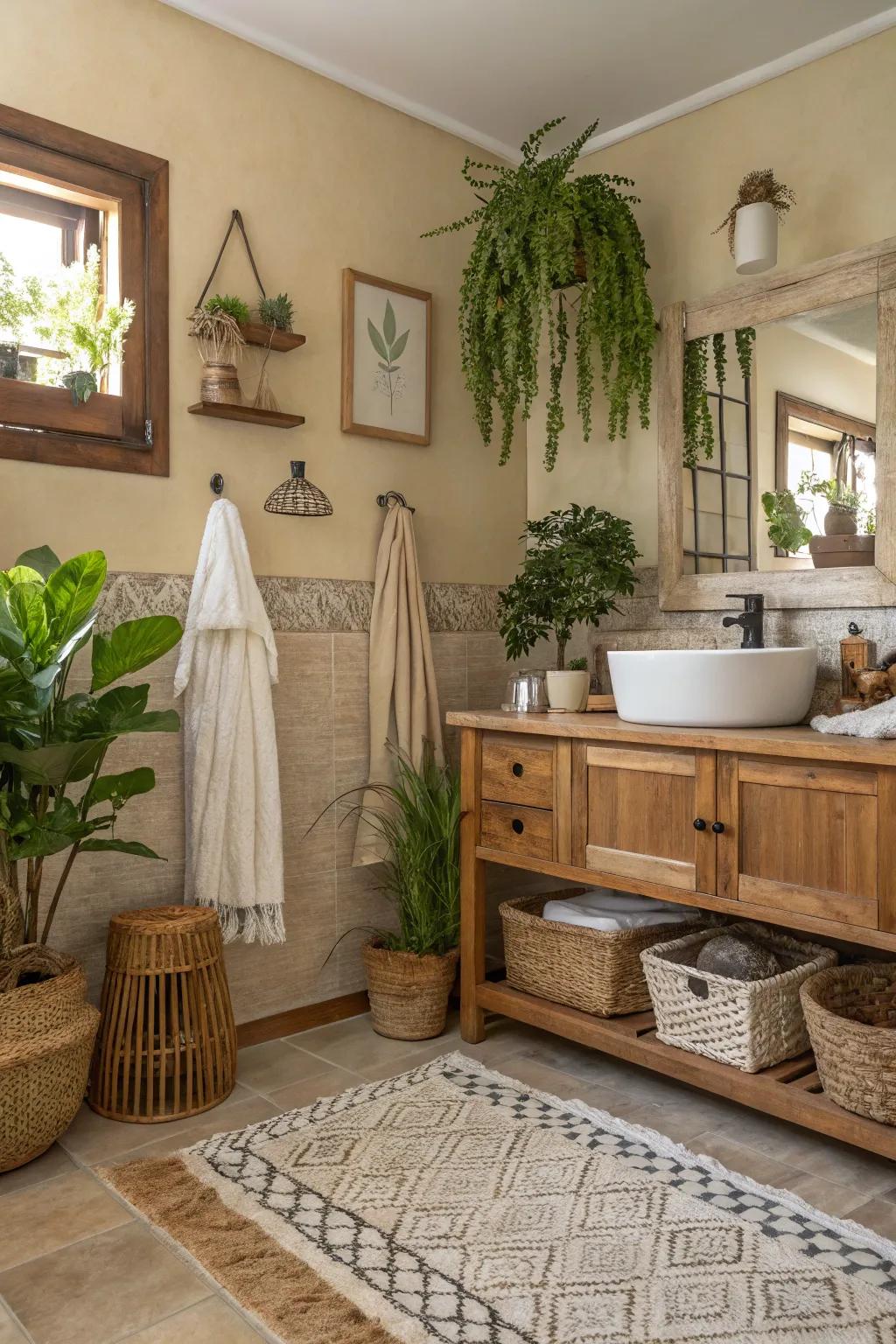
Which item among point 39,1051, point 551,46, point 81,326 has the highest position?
point 551,46

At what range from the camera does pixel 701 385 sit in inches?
113

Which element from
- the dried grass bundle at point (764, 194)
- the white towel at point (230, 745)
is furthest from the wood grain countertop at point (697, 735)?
the dried grass bundle at point (764, 194)

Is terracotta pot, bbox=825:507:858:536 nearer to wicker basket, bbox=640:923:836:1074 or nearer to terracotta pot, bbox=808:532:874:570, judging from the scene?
terracotta pot, bbox=808:532:874:570

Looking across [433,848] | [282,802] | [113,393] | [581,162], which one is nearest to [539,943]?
[433,848]

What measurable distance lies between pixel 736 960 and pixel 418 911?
2.93ft

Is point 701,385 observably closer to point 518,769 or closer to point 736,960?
point 518,769

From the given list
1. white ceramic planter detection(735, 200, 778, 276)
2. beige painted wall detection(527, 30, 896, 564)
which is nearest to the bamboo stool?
beige painted wall detection(527, 30, 896, 564)

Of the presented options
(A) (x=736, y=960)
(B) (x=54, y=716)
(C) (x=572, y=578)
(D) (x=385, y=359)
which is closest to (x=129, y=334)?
(D) (x=385, y=359)

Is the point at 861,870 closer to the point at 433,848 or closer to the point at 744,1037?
the point at 744,1037

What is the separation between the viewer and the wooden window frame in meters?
2.31

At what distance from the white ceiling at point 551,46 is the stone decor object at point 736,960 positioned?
2258mm

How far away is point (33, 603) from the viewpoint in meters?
2.01

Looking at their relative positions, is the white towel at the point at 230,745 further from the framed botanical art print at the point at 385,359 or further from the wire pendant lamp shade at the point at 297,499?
the framed botanical art print at the point at 385,359

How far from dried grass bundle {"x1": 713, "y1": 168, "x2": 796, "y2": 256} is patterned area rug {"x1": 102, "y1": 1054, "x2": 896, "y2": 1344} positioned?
2.29 metres
